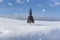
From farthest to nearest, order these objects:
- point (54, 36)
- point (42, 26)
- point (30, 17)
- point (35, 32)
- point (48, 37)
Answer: point (54, 36)
point (48, 37)
point (35, 32)
point (42, 26)
point (30, 17)

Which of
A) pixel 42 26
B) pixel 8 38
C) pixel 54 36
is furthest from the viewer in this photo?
pixel 54 36

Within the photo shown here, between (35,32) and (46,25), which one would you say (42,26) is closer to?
(46,25)

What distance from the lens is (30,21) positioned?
10.6 meters

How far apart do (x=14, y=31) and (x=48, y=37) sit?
5.18m

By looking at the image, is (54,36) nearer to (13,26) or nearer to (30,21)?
(13,26)

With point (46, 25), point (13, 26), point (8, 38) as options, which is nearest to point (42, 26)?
point (46, 25)

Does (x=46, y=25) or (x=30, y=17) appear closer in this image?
(x=30, y=17)

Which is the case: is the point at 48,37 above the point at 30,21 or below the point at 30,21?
below

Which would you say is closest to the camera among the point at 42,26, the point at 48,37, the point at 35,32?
the point at 42,26

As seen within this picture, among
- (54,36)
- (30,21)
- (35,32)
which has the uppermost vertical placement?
(30,21)

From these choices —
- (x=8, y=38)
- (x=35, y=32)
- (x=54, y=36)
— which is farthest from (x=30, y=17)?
(x=54, y=36)

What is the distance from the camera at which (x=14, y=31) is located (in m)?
17.8

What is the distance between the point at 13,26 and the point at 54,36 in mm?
8224

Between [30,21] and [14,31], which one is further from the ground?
[30,21]
